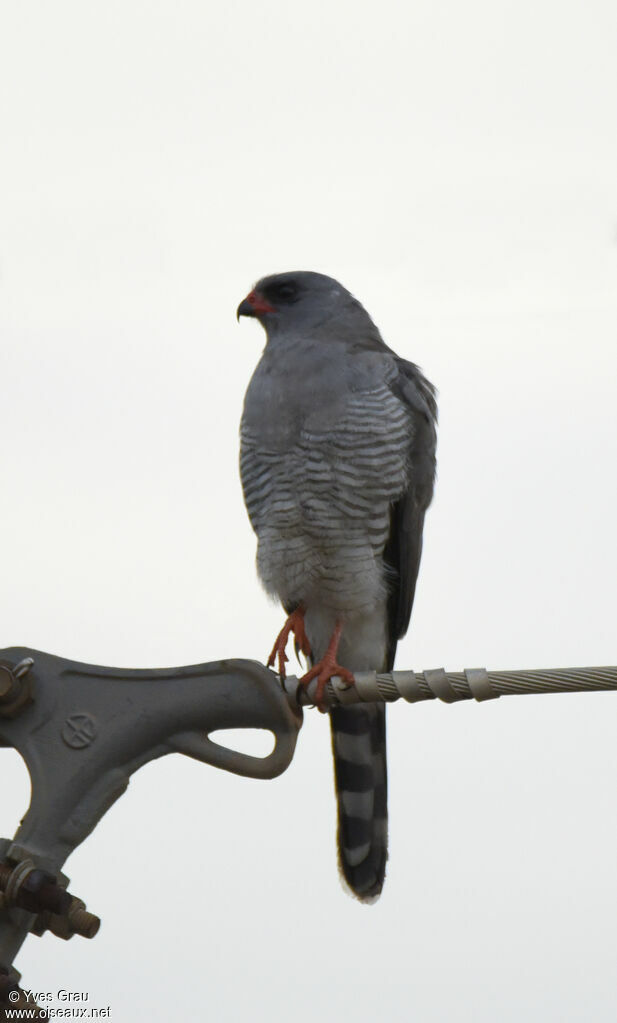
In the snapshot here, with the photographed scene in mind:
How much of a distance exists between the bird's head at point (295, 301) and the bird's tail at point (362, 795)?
1.67 m

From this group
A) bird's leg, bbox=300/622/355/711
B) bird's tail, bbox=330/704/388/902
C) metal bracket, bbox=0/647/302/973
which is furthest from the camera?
bird's tail, bbox=330/704/388/902

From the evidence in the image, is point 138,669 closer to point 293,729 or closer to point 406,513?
point 293,729

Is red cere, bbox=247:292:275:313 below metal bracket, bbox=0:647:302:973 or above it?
above

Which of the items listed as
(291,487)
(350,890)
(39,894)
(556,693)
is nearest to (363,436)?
(291,487)

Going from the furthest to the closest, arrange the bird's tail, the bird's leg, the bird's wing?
the bird's wing → the bird's tail → the bird's leg

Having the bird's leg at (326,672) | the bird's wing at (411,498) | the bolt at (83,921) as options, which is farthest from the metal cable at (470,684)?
the bird's wing at (411,498)

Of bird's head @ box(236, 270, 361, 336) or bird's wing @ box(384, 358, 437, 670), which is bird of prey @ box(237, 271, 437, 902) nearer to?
bird's wing @ box(384, 358, 437, 670)

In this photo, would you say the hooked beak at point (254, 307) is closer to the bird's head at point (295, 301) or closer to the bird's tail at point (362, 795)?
the bird's head at point (295, 301)

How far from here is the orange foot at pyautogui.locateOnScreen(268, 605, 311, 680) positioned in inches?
193

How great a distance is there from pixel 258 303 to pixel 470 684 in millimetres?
2830

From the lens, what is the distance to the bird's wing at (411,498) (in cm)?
499

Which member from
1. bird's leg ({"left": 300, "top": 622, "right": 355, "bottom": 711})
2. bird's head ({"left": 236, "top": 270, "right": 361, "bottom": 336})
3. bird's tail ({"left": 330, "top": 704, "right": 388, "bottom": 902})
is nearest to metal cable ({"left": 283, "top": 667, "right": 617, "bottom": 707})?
bird's leg ({"left": 300, "top": 622, "right": 355, "bottom": 711})

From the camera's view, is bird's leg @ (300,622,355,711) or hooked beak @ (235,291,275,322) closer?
bird's leg @ (300,622,355,711)

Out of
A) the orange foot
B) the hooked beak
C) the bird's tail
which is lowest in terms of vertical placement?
the bird's tail
